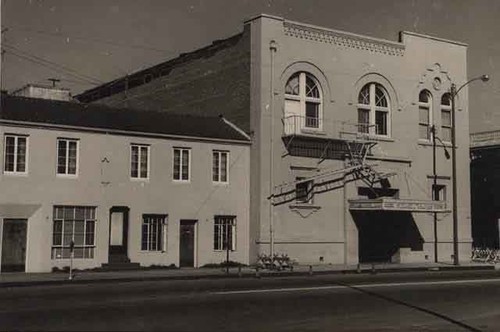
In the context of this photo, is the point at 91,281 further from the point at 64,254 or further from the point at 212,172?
the point at 212,172

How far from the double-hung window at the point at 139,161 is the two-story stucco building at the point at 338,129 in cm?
576

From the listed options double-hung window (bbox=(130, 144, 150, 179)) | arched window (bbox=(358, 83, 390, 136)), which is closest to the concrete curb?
double-hung window (bbox=(130, 144, 150, 179))

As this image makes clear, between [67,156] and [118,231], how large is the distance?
4.12 meters

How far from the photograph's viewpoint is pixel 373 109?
40.8 metres

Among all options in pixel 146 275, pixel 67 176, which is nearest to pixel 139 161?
pixel 67 176

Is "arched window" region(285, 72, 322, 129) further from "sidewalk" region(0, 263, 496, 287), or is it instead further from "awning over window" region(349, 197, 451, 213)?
"sidewalk" region(0, 263, 496, 287)

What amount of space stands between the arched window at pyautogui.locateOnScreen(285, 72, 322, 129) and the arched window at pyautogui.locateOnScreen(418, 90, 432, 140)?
7.65 meters

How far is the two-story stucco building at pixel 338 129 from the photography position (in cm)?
3656

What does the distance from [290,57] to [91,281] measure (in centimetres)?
1735

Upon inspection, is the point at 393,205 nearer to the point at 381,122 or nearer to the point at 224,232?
the point at 381,122

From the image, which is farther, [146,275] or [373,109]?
[373,109]

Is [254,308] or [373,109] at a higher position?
[373,109]

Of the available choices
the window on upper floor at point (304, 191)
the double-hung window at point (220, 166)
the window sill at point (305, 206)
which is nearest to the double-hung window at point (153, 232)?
the double-hung window at point (220, 166)

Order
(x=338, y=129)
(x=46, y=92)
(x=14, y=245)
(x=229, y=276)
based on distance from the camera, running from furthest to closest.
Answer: (x=46, y=92)
(x=338, y=129)
(x=14, y=245)
(x=229, y=276)
